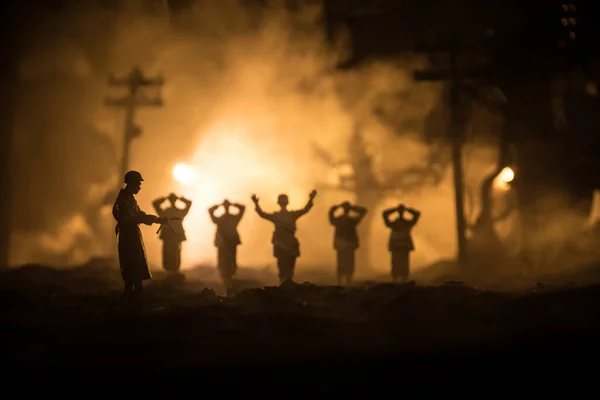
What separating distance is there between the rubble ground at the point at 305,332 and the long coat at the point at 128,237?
0.57 metres

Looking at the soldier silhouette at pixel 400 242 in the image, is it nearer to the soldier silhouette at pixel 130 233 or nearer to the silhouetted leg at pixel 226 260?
the silhouetted leg at pixel 226 260

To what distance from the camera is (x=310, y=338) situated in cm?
636

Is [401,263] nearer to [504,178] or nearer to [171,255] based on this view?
[171,255]

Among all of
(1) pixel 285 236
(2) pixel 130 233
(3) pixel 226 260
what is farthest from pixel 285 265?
(2) pixel 130 233

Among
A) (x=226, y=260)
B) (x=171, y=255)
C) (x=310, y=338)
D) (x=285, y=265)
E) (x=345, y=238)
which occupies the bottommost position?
(x=310, y=338)

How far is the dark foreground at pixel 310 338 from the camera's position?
5.16 meters

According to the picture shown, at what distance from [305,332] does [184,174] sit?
17.8 meters

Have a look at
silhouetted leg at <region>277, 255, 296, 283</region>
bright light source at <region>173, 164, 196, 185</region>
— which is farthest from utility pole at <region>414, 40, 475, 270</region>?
bright light source at <region>173, 164, 196, 185</region>

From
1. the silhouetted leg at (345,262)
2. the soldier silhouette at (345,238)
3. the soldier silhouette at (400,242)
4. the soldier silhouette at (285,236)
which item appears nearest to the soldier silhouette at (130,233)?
the soldier silhouette at (285,236)

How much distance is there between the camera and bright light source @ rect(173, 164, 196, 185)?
76.4 feet

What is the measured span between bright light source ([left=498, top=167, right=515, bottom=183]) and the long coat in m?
15.1

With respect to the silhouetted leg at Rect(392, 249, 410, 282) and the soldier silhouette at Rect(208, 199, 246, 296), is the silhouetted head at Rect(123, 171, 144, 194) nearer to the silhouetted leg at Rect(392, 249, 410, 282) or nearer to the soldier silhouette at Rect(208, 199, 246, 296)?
the soldier silhouette at Rect(208, 199, 246, 296)

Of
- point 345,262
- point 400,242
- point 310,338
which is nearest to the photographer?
point 310,338

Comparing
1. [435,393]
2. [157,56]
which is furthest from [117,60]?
[435,393]
